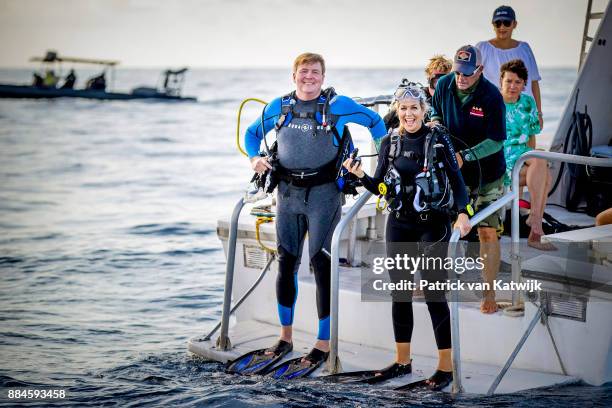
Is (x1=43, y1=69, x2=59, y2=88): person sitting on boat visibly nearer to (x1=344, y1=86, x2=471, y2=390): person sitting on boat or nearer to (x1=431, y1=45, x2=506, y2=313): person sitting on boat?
(x1=431, y1=45, x2=506, y2=313): person sitting on boat

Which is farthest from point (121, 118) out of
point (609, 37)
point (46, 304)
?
point (609, 37)

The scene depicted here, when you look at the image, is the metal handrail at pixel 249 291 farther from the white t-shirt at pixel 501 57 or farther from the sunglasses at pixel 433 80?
the white t-shirt at pixel 501 57

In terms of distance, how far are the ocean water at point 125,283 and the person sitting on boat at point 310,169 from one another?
576 mm

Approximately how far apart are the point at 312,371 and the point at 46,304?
5.10 metres

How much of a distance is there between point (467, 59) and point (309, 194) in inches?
50.0

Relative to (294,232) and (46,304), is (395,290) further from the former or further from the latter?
(46,304)

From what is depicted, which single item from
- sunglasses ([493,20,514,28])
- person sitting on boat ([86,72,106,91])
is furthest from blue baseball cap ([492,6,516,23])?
person sitting on boat ([86,72,106,91])

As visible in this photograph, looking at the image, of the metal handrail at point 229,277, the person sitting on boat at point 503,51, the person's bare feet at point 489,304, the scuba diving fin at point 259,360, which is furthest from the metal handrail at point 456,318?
the person sitting on boat at point 503,51

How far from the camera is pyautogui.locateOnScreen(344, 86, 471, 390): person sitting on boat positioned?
5.13 metres

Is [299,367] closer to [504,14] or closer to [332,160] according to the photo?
[332,160]

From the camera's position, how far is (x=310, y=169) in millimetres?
5707

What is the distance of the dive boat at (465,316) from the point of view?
5.23 m

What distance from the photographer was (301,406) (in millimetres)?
5258

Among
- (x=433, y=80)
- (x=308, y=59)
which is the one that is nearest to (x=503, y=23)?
(x=433, y=80)
